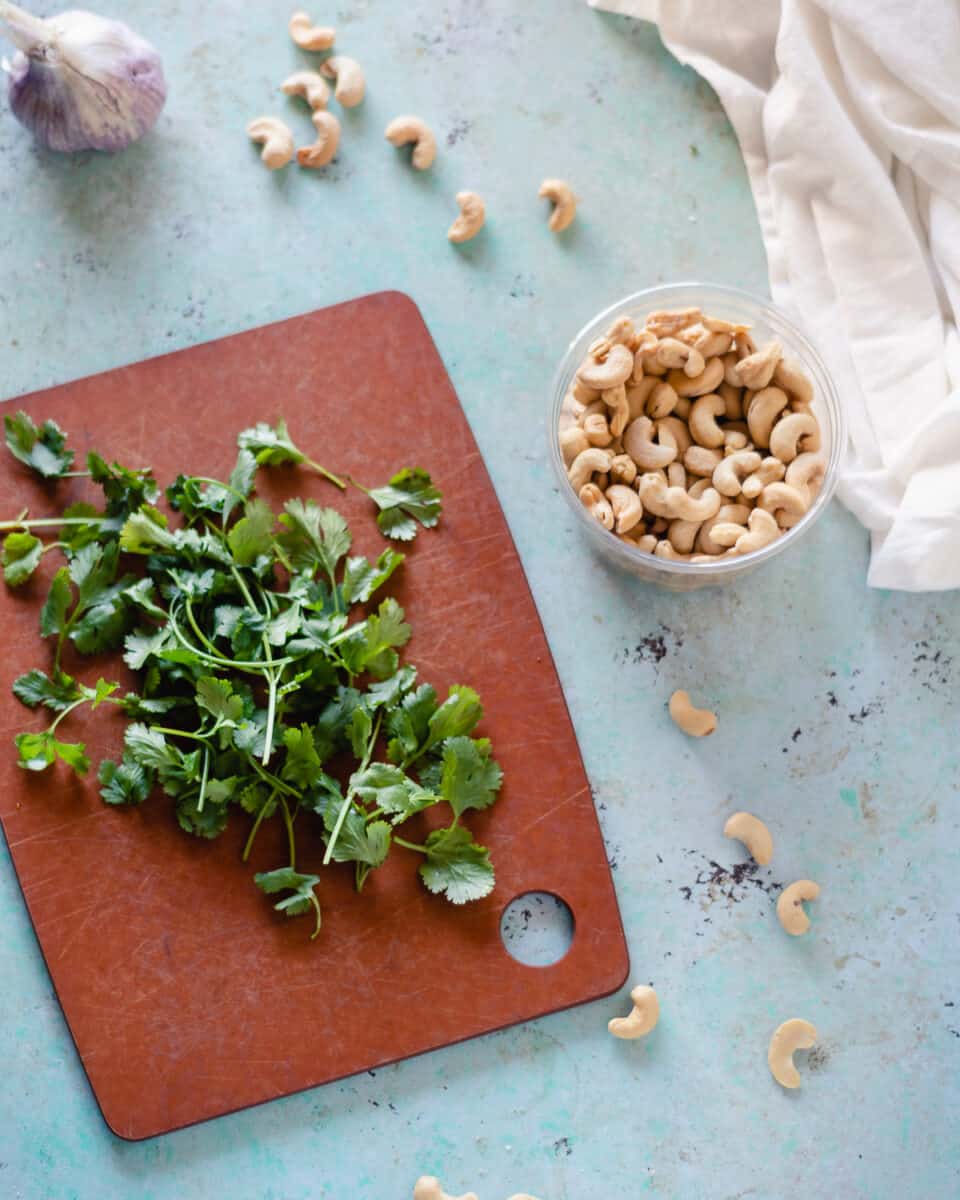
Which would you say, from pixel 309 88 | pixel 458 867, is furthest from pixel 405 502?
pixel 309 88

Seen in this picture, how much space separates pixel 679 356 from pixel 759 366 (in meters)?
0.09

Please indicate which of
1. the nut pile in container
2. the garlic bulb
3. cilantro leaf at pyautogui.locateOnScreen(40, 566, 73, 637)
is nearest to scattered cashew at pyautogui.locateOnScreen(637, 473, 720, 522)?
the nut pile in container

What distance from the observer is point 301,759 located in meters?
1.42

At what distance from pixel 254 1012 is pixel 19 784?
387mm

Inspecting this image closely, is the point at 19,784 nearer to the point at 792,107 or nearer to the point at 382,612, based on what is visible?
the point at 382,612

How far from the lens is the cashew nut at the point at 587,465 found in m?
1.45

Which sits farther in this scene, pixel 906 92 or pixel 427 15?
pixel 427 15

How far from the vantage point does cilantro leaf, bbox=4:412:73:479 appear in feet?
4.94

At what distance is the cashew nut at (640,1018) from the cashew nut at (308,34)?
124 cm

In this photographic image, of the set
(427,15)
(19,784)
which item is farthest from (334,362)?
(19,784)

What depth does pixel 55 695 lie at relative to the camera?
4.88ft

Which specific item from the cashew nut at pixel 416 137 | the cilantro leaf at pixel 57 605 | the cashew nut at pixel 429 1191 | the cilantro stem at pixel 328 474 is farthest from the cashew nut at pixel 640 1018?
the cashew nut at pixel 416 137

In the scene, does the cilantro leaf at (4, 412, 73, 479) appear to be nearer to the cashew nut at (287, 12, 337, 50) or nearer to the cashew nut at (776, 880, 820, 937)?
the cashew nut at (287, 12, 337, 50)

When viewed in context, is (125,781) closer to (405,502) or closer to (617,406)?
(405,502)
